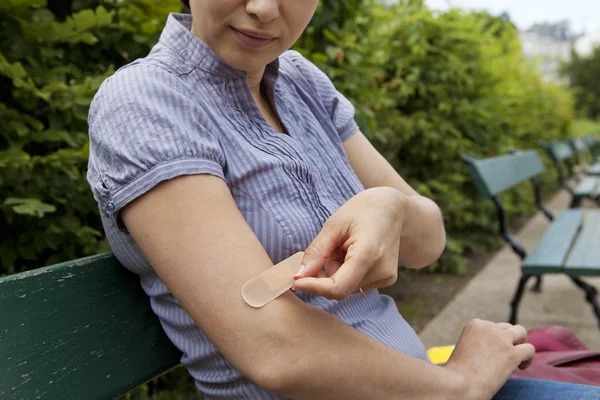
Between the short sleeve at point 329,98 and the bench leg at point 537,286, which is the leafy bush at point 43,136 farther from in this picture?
the bench leg at point 537,286

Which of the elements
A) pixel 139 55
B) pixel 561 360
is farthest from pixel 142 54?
pixel 561 360

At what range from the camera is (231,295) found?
94 cm

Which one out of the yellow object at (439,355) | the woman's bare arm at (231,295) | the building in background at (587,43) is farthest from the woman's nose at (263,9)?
the building in background at (587,43)

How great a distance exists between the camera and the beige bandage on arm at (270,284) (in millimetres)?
942

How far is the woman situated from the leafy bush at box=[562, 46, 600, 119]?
1612 inches

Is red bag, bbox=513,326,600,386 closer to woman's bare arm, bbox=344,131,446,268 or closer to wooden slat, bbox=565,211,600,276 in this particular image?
woman's bare arm, bbox=344,131,446,268

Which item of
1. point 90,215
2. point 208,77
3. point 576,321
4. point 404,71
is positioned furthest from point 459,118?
point 208,77

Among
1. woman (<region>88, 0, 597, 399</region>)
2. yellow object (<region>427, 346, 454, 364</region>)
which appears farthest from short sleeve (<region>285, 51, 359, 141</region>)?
yellow object (<region>427, 346, 454, 364</region>)

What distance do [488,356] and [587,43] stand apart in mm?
50377

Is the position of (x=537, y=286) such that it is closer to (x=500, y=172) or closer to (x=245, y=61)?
(x=500, y=172)

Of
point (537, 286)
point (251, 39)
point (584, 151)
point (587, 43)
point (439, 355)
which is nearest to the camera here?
point (251, 39)

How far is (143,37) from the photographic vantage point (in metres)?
2.01

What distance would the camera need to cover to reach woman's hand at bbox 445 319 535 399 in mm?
1194

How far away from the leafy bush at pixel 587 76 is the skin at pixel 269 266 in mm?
41130
